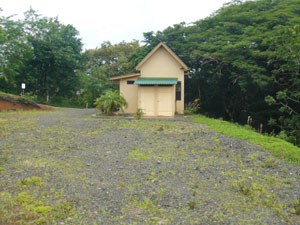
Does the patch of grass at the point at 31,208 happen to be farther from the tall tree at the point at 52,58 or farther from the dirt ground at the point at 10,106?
the tall tree at the point at 52,58

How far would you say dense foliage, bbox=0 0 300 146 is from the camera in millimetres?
17594

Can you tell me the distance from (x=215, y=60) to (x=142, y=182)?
58.6 ft

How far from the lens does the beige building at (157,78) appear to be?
17719 mm

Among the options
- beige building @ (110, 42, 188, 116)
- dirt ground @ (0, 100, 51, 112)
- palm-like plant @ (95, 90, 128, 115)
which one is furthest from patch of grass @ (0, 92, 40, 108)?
beige building @ (110, 42, 188, 116)

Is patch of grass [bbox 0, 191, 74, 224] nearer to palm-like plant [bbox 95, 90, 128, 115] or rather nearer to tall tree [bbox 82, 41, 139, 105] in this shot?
palm-like plant [bbox 95, 90, 128, 115]

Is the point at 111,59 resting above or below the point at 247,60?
above

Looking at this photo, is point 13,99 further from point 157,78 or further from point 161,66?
point 161,66

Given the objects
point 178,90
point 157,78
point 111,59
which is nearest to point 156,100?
point 157,78

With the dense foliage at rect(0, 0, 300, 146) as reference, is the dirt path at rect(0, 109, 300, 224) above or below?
below

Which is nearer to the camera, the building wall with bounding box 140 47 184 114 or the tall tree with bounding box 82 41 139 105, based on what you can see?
the building wall with bounding box 140 47 184 114


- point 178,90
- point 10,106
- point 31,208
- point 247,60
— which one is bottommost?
point 31,208

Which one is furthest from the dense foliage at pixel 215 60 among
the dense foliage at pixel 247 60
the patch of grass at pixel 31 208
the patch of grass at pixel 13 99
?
the patch of grass at pixel 31 208

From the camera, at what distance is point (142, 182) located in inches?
216

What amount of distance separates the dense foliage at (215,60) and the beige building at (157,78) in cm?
329
